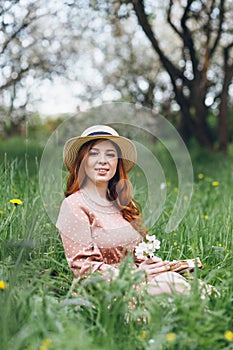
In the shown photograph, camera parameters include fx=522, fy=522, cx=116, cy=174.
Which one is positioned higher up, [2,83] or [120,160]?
[2,83]

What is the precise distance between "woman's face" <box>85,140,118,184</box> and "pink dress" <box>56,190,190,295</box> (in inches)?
4.4

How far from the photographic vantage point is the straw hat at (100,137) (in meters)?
2.74

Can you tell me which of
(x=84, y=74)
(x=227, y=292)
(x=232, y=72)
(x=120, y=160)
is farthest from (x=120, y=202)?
(x=84, y=74)

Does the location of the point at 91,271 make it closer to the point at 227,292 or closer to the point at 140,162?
the point at 227,292

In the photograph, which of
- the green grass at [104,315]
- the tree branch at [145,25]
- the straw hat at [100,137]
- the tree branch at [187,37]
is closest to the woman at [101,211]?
the straw hat at [100,137]

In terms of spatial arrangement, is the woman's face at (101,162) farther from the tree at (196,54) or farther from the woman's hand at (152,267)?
the tree at (196,54)

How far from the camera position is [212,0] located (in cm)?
830

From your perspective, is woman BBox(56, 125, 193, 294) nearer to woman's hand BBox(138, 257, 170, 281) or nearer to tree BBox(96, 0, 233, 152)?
woman's hand BBox(138, 257, 170, 281)

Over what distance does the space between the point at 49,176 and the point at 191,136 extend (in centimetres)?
698

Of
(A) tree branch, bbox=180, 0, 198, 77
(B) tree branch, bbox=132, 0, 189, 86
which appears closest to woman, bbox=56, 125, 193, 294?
(B) tree branch, bbox=132, 0, 189, 86

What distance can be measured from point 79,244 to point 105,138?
1.91 ft

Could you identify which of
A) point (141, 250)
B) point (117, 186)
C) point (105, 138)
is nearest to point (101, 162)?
point (105, 138)

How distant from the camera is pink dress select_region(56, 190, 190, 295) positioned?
2.50 m

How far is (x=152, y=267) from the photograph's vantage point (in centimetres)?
264
